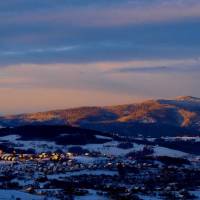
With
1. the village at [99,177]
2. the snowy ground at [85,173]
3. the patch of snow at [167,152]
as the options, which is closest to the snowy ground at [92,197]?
the village at [99,177]

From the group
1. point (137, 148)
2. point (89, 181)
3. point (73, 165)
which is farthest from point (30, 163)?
point (137, 148)

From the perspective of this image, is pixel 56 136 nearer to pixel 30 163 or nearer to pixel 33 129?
pixel 33 129

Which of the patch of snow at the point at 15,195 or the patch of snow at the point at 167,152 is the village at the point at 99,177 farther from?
the patch of snow at the point at 167,152

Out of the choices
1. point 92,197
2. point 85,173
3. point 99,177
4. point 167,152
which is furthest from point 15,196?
point 167,152

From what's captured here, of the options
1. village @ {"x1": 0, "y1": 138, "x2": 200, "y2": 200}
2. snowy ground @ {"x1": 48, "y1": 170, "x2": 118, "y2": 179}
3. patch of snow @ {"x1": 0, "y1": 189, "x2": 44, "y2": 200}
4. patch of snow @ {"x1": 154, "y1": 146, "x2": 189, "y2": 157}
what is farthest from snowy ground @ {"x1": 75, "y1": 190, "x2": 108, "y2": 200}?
patch of snow @ {"x1": 154, "y1": 146, "x2": 189, "y2": 157}

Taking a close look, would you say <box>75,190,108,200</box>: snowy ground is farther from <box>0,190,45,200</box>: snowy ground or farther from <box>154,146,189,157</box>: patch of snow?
<box>154,146,189,157</box>: patch of snow

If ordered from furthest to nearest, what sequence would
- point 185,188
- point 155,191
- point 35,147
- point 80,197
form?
point 35,147
point 185,188
point 155,191
point 80,197

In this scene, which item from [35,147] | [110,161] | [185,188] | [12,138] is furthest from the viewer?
[12,138]

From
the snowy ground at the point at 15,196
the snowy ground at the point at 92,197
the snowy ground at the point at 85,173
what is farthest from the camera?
the snowy ground at the point at 85,173

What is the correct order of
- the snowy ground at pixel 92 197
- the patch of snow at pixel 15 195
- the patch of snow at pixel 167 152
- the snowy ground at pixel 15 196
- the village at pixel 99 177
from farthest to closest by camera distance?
the patch of snow at pixel 167 152
the village at pixel 99 177
the snowy ground at pixel 92 197
the patch of snow at pixel 15 195
the snowy ground at pixel 15 196

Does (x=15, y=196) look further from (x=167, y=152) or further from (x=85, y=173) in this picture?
(x=167, y=152)

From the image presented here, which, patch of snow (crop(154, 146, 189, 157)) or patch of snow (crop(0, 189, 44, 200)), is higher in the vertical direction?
patch of snow (crop(0, 189, 44, 200))
